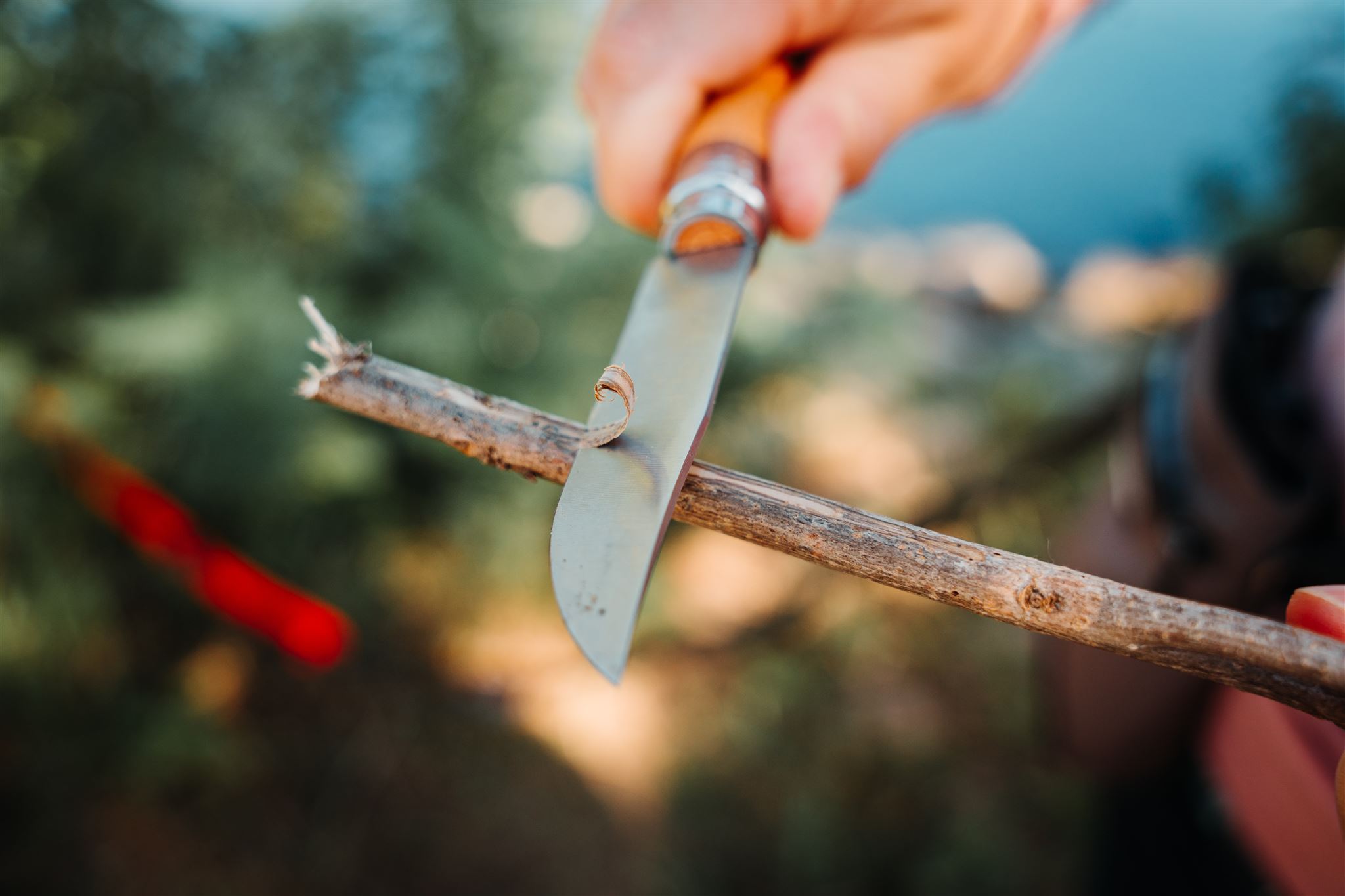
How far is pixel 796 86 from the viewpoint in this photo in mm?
1082

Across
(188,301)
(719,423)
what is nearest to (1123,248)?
(719,423)

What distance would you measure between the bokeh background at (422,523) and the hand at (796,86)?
2.83ft

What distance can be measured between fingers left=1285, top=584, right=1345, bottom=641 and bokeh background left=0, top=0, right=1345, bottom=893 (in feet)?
3.66

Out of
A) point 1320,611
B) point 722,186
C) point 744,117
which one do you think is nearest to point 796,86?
point 744,117

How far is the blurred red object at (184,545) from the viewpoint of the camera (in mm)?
1725

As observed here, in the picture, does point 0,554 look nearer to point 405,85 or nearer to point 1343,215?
point 405,85

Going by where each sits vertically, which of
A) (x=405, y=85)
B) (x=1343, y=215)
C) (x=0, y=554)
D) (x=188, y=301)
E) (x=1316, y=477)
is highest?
(x=1343, y=215)

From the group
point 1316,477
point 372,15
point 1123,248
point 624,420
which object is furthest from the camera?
point 1123,248

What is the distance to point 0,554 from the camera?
6.10 ft

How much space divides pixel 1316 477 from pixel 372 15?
2.52 meters

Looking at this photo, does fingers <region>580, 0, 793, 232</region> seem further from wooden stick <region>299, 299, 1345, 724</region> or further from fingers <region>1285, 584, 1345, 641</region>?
fingers <region>1285, 584, 1345, 641</region>

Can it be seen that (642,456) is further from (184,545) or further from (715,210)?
(184,545)

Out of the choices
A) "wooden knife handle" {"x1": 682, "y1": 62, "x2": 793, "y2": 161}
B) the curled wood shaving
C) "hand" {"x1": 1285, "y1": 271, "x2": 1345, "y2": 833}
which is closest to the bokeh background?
"hand" {"x1": 1285, "y1": 271, "x2": 1345, "y2": 833}

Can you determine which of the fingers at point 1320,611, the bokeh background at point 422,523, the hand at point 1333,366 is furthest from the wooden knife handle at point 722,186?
the bokeh background at point 422,523
